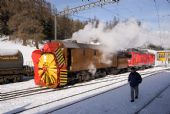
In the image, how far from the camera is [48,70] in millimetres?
20406

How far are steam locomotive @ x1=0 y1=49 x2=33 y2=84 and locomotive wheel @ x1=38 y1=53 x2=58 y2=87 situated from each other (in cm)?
425

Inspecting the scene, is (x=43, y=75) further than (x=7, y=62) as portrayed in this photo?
No

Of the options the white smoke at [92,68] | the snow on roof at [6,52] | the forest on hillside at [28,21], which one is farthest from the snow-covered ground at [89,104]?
the forest on hillside at [28,21]

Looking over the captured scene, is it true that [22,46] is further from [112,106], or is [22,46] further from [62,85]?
[112,106]

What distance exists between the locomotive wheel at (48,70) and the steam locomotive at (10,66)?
4252 millimetres

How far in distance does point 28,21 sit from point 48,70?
3504 centimetres

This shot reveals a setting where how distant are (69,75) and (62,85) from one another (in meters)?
1.10

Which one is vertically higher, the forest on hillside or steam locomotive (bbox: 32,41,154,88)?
the forest on hillside

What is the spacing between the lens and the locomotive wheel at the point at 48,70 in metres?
20.1

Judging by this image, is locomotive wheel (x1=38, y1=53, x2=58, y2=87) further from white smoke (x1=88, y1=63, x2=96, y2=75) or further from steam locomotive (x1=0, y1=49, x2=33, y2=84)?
white smoke (x1=88, y1=63, x2=96, y2=75)

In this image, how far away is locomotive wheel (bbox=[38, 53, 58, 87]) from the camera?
20.1 meters

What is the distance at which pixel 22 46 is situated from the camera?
2242 inches

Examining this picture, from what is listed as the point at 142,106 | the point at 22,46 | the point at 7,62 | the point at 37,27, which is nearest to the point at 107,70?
the point at 7,62

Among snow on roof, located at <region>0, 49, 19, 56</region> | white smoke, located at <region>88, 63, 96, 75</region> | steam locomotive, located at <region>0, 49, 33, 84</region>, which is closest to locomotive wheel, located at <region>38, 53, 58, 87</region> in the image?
steam locomotive, located at <region>0, 49, 33, 84</region>
